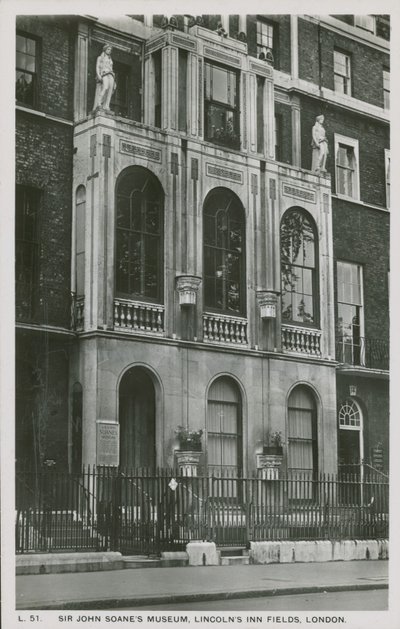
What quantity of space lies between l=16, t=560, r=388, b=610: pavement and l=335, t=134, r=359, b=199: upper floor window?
14132 millimetres

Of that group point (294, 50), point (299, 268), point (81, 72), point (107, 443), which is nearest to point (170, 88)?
point (81, 72)

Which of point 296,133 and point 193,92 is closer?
point 193,92

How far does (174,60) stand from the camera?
89.9 ft

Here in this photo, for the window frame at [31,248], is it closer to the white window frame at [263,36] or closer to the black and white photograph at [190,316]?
the black and white photograph at [190,316]

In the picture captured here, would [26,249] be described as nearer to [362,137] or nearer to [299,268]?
[299,268]

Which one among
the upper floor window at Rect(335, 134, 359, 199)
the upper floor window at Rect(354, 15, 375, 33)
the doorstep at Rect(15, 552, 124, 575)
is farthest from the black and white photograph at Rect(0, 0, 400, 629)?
the upper floor window at Rect(354, 15, 375, 33)

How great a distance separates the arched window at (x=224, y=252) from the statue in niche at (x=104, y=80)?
375 cm

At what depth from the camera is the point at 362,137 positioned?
33.8 metres

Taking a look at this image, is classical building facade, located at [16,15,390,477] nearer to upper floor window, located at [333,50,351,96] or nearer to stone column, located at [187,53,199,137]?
stone column, located at [187,53,199,137]

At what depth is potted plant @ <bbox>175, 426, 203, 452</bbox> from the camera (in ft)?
84.5

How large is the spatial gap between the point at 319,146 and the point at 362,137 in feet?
10.4

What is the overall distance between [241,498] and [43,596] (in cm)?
899

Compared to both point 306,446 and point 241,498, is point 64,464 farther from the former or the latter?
point 306,446
